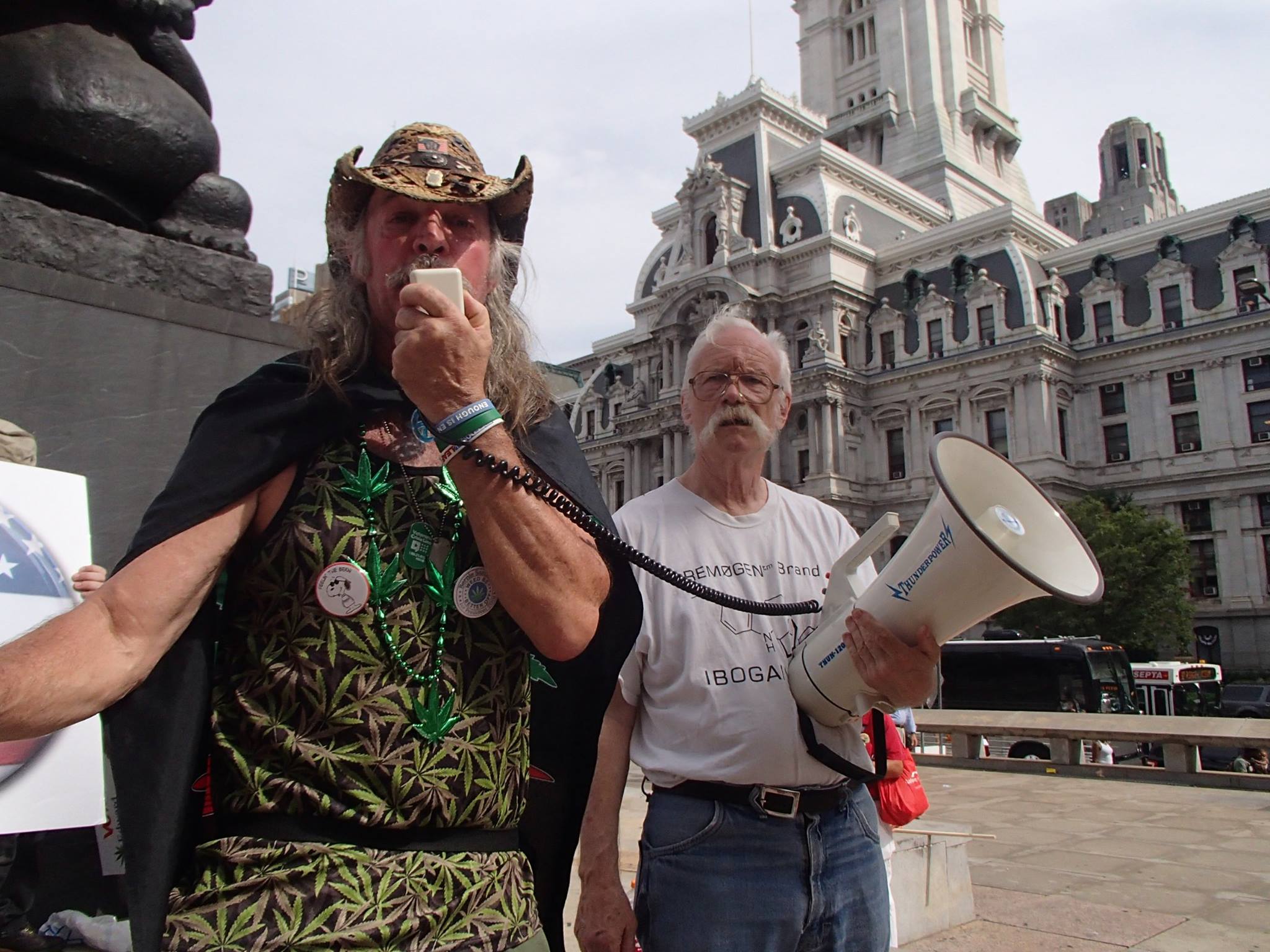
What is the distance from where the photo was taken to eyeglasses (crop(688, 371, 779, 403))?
2.90 meters

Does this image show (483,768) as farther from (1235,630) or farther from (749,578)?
(1235,630)

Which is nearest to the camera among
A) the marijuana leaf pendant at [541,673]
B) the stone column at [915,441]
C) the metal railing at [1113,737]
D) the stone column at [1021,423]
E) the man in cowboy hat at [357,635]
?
the man in cowboy hat at [357,635]

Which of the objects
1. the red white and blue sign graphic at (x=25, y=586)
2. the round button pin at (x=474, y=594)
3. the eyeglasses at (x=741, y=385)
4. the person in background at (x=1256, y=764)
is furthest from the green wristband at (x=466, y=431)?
the person in background at (x=1256, y=764)

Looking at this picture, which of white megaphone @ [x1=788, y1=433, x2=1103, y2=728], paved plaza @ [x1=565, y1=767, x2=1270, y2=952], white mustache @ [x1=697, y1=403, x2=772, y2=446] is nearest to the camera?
white megaphone @ [x1=788, y1=433, x2=1103, y2=728]

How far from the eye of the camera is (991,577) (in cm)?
206

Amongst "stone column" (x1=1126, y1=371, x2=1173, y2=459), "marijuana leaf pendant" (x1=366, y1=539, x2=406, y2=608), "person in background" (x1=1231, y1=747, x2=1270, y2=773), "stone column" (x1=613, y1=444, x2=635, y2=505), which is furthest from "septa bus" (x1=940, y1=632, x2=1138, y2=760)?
"stone column" (x1=613, y1=444, x2=635, y2=505)

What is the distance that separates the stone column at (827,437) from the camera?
156ft

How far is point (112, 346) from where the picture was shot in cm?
346

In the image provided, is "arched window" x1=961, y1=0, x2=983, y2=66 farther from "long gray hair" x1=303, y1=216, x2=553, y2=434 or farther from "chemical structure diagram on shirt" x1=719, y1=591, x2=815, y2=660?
"long gray hair" x1=303, y1=216, x2=553, y2=434

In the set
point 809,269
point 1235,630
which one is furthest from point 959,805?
point 809,269

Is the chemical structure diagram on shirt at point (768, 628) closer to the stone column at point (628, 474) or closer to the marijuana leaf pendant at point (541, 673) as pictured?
the marijuana leaf pendant at point (541, 673)

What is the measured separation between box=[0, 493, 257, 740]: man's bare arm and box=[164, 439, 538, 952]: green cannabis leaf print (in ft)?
0.29

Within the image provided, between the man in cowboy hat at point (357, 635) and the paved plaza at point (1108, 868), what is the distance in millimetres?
3211

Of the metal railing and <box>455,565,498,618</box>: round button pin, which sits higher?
<box>455,565,498,618</box>: round button pin
